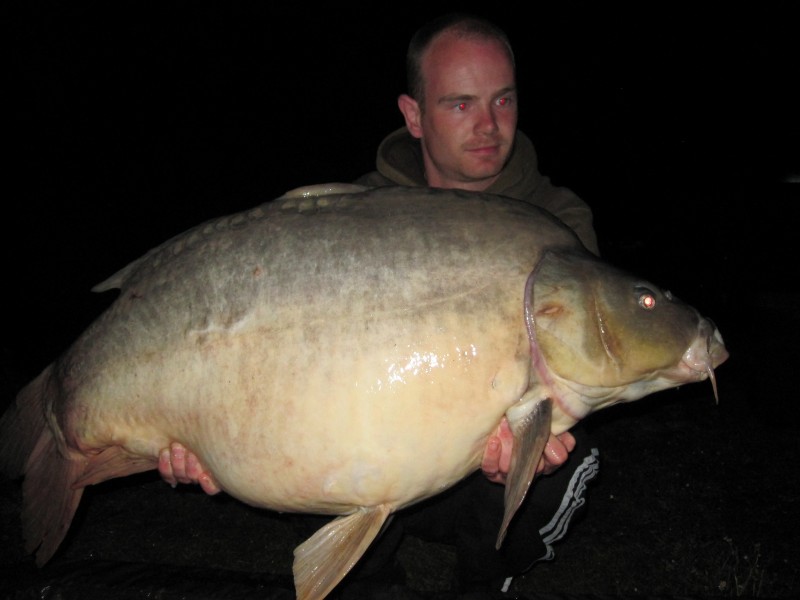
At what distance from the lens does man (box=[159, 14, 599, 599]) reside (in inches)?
69.1

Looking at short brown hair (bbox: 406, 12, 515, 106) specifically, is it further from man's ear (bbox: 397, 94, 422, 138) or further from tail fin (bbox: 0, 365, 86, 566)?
tail fin (bbox: 0, 365, 86, 566)

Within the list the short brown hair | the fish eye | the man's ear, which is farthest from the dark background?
the short brown hair

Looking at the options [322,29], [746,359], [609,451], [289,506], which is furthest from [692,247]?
[322,29]

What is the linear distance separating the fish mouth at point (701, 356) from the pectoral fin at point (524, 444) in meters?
0.33

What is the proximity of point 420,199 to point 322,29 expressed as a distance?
425 inches

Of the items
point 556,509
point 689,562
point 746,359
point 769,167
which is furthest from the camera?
point 769,167

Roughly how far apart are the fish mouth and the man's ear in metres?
1.33

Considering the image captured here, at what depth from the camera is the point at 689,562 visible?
6.73 feet

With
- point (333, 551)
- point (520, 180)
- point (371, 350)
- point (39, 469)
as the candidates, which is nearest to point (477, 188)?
point (520, 180)

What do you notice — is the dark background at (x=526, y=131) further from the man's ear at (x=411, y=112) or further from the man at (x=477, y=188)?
the man's ear at (x=411, y=112)

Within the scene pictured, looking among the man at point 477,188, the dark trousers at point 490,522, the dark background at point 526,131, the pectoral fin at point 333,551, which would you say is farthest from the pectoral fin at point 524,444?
the dark background at point 526,131

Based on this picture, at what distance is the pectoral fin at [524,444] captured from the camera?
1174 millimetres

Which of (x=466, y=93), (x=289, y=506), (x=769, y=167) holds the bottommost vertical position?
(x=769, y=167)

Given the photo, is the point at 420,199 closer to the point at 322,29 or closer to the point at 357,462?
the point at 357,462
